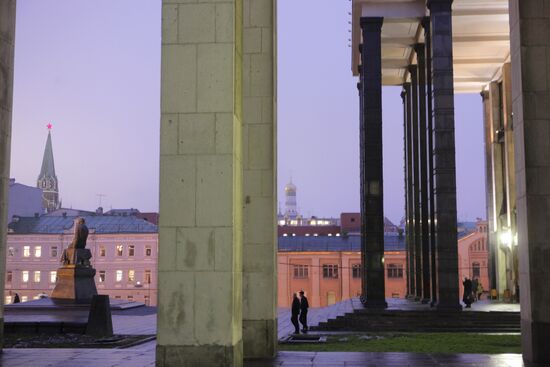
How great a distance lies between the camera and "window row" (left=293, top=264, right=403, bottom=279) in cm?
8444

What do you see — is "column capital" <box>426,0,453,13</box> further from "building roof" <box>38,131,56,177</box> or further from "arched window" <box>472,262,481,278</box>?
"building roof" <box>38,131,56,177</box>

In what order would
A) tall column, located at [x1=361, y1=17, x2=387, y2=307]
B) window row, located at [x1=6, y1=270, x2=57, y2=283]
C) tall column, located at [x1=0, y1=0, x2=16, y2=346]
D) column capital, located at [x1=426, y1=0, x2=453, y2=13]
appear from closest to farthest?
tall column, located at [x1=0, y1=0, x2=16, y2=346] → column capital, located at [x1=426, y1=0, x2=453, y2=13] → tall column, located at [x1=361, y1=17, x2=387, y2=307] → window row, located at [x1=6, y1=270, x2=57, y2=283]

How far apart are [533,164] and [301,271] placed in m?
72.0

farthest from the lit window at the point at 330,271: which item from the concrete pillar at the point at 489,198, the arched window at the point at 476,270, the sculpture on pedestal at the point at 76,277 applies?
the sculpture on pedestal at the point at 76,277

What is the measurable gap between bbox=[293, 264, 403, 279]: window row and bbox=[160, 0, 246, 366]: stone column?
74.8 metres

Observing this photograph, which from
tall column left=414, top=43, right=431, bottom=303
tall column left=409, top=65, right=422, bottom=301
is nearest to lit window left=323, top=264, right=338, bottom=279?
tall column left=409, top=65, right=422, bottom=301

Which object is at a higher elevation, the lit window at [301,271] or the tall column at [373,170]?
the tall column at [373,170]

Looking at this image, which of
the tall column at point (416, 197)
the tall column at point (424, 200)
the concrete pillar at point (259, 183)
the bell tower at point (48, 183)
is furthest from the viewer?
the bell tower at point (48, 183)

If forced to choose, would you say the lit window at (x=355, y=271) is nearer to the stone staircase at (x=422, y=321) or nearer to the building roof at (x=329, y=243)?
the building roof at (x=329, y=243)

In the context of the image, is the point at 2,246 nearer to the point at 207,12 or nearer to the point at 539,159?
the point at 207,12

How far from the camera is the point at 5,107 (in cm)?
1638

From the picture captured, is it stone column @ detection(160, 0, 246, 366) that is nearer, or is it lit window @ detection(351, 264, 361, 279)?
stone column @ detection(160, 0, 246, 366)

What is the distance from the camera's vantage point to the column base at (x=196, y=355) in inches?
419

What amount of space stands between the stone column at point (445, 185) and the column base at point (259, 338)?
1669cm
